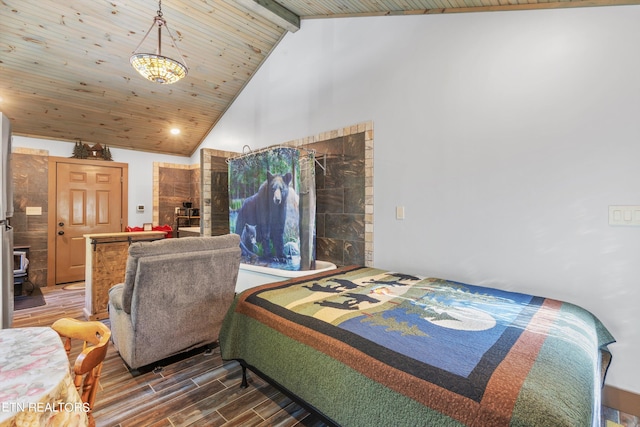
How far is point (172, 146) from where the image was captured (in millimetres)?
5938

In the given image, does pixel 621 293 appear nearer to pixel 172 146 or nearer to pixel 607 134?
pixel 607 134

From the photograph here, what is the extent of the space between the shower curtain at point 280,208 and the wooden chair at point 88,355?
80.2 inches

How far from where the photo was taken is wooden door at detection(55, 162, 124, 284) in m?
4.92

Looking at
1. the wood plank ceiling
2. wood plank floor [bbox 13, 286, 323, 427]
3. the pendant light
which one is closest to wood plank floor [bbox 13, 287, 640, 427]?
wood plank floor [bbox 13, 286, 323, 427]

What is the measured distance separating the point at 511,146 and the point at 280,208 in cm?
219

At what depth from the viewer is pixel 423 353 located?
3.86 feet

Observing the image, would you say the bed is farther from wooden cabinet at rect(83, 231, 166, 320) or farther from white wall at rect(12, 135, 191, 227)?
white wall at rect(12, 135, 191, 227)

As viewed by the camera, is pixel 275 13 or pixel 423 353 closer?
pixel 423 353

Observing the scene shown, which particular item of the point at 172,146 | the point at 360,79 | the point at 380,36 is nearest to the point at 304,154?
the point at 360,79

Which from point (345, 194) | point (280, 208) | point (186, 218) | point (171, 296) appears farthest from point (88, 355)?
point (186, 218)

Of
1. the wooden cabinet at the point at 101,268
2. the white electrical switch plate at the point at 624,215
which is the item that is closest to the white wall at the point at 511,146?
the white electrical switch plate at the point at 624,215

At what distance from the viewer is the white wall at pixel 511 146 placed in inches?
71.6

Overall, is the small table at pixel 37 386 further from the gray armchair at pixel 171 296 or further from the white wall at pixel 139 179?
the white wall at pixel 139 179

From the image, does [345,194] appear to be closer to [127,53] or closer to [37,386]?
[37,386]
